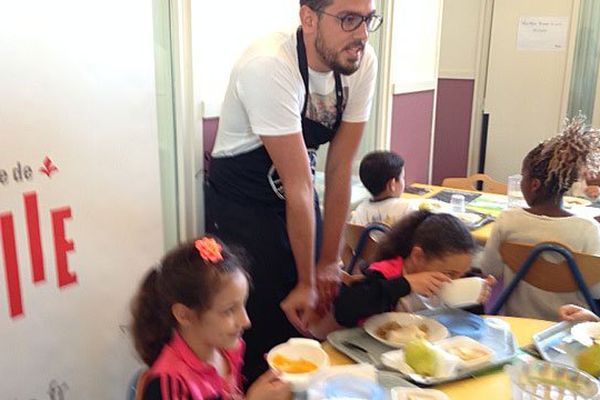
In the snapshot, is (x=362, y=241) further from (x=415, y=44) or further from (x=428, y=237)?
(x=415, y=44)

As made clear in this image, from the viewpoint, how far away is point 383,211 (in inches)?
99.3

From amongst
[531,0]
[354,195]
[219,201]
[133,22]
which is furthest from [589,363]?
[531,0]

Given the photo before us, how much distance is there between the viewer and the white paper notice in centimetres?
444

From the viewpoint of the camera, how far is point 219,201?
1734mm

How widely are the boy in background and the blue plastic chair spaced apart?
58 cm

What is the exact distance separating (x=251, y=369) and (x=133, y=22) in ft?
3.20

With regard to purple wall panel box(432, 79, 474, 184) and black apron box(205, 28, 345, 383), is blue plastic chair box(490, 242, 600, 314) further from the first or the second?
purple wall panel box(432, 79, 474, 184)

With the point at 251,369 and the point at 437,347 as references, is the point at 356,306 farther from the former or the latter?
the point at 251,369

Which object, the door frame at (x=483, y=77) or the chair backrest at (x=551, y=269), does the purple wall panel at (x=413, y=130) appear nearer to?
the door frame at (x=483, y=77)

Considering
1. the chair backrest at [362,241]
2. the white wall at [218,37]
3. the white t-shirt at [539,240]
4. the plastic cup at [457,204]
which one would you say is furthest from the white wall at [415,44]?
the white t-shirt at [539,240]

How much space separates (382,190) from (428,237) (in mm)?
976

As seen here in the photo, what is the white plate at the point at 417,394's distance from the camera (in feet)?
3.60

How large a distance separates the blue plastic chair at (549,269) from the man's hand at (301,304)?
727 mm

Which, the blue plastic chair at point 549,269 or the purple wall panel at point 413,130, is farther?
the purple wall panel at point 413,130
